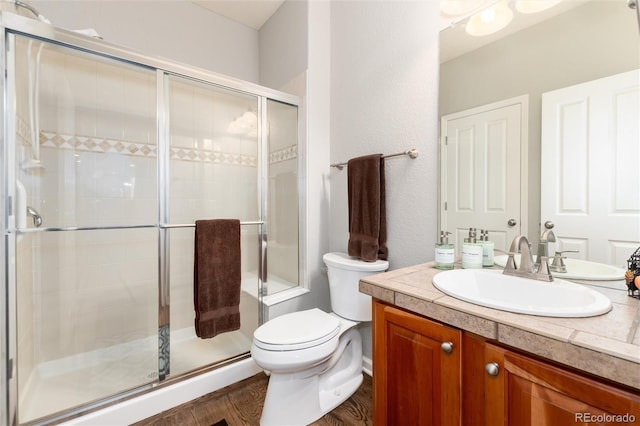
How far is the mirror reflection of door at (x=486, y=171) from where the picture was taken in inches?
42.4

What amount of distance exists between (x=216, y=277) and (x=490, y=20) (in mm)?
1891

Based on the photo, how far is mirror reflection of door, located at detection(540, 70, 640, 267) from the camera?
33.0 inches

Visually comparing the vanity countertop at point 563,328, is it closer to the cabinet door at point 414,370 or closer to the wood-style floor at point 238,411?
the cabinet door at point 414,370

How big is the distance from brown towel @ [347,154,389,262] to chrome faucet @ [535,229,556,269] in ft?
2.39

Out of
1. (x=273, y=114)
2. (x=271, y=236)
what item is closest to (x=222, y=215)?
(x=271, y=236)

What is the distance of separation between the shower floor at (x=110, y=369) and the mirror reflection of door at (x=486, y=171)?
1.56 metres

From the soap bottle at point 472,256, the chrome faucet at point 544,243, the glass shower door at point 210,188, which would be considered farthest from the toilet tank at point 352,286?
the chrome faucet at point 544,243

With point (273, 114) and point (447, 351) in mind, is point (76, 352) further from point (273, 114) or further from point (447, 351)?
point (447, 351)

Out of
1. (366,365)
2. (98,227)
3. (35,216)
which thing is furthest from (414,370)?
(35,216)

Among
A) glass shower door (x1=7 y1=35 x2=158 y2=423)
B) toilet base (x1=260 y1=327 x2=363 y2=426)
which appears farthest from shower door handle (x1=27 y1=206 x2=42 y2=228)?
toilet base (x1=260 y1=327 x2=363 y2=426)

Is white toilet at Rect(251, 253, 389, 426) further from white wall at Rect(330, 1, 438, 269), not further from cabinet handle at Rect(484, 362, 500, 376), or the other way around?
cabinet handle at Rect(484, 362, 500, 376)

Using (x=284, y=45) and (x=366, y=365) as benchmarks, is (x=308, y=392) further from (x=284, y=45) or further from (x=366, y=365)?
(x=284, y=45)

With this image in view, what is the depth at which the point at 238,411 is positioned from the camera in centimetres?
139

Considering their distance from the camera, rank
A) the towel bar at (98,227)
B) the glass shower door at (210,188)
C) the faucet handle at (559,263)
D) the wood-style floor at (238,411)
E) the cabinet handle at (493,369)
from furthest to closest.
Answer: the glass shower door at (210,188) < the wood-style floor at (238,411) < the towel bar at (98,227) < the faucet handle at (559,263) < the cabinet handle at (493,369)
